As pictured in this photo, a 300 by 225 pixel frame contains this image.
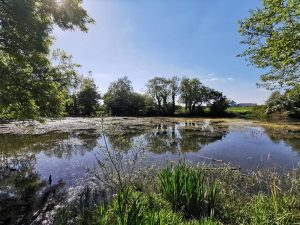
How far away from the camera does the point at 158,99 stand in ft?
215

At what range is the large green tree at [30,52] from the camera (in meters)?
7.17

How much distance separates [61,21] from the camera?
9.20m

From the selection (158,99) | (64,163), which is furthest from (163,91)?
(64,163)

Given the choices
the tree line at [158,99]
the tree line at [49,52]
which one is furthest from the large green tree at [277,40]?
the tree line at [158,99]

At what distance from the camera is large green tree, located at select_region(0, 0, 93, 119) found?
7168mm

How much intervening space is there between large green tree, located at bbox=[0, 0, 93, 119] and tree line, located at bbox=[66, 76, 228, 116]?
49426mm

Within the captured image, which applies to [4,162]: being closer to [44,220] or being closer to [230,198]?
[44,220]

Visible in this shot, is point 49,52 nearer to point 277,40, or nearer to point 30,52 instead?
point 30,52

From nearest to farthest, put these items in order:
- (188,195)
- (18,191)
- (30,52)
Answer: (188,195) → (18,191) → (30,52)

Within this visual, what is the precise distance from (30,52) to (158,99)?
58.0 m

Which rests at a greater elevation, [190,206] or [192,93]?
[192,93]

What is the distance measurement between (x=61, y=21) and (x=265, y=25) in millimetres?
8640

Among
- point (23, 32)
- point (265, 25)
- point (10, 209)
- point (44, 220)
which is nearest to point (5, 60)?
point (23, 32)

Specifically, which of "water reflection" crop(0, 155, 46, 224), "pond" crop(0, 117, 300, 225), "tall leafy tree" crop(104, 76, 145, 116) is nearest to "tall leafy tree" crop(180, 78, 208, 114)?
"tall leafy tree" crop(104, 76, 145, 116)
